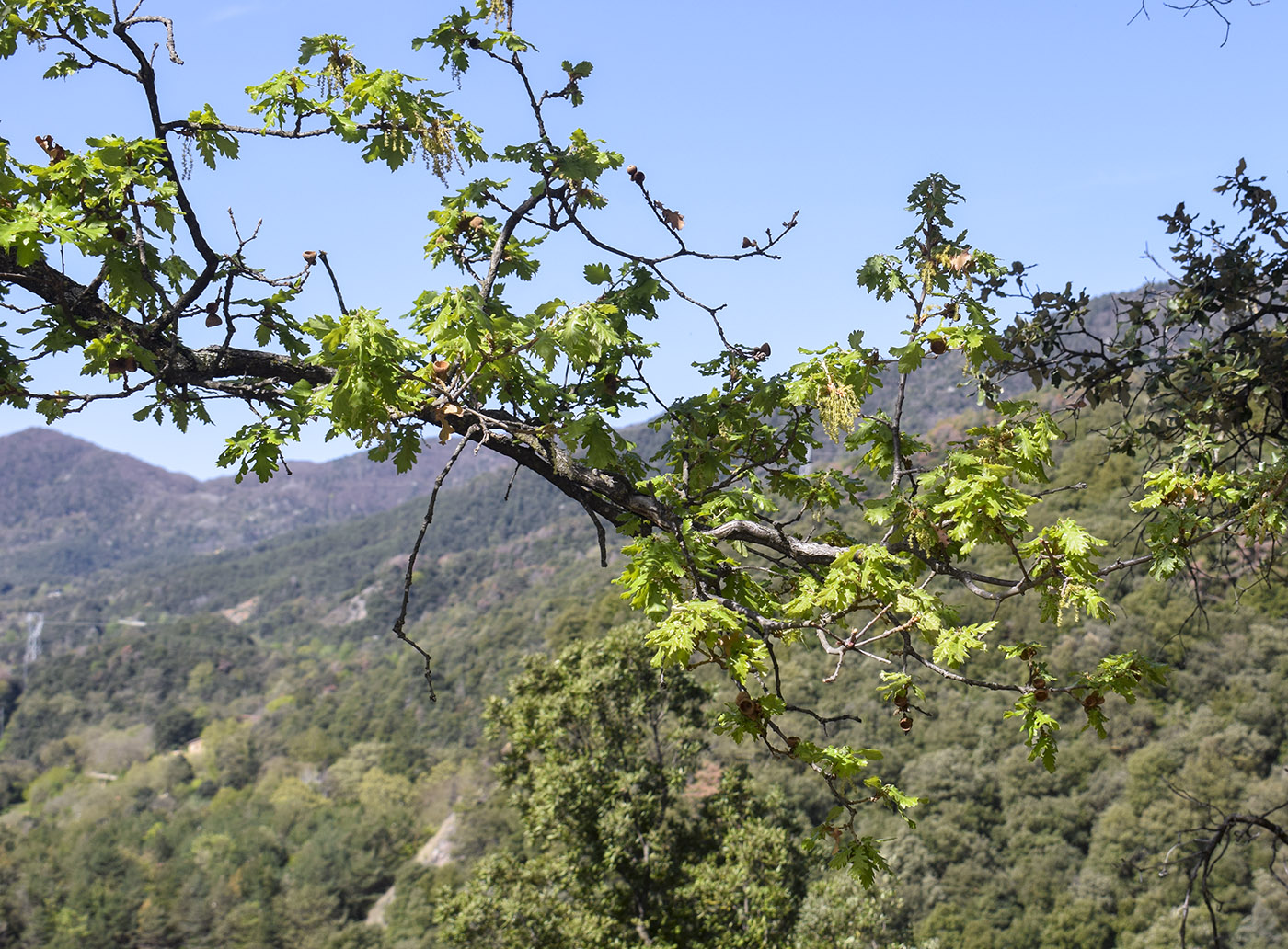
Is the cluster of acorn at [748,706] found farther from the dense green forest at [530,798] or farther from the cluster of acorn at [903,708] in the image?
the dense green forest at [530,798]

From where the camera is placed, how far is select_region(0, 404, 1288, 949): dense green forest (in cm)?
1307

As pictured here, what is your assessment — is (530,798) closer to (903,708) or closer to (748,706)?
(903,708)

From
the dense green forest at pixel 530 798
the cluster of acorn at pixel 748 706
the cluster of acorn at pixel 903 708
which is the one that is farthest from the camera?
the dense green forest at pixel 530 798

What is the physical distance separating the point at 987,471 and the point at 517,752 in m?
11.9

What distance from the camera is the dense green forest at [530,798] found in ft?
42.9

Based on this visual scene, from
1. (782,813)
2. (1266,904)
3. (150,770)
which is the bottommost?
(150,770)

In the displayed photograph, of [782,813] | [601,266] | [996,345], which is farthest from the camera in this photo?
[782,813]

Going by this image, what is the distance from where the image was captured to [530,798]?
13.0m

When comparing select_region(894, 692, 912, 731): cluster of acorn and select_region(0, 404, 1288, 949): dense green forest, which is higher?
select_region(894, 692, 912, 731): cluster of acorn

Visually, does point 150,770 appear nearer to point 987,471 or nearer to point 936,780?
point 936,780

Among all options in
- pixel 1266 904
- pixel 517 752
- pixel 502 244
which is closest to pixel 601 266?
pixel 502 244

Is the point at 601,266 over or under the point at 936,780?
over

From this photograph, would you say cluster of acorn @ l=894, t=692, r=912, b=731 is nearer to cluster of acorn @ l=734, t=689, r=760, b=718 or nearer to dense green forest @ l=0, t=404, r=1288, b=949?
cluster of acorn @ l=734, t=689, r=760, b=718

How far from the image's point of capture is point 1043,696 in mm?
2635
